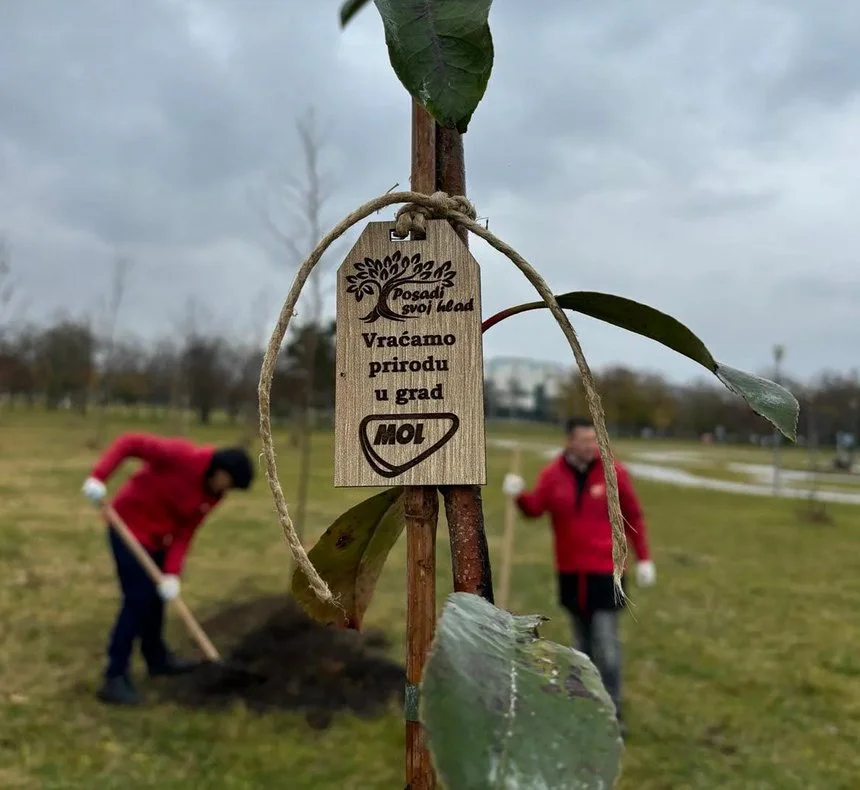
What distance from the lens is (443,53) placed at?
2.20ft

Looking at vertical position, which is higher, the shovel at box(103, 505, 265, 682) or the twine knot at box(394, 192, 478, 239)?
the twine knot at box(394, 192, 478, 239)

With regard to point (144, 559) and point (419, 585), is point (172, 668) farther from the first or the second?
point (419, 585)

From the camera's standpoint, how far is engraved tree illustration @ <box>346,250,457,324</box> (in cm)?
76

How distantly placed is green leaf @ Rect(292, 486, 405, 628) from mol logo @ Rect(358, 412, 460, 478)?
59 millimetres

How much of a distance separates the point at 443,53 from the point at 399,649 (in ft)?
16.0

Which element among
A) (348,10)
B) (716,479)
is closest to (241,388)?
(716,479)

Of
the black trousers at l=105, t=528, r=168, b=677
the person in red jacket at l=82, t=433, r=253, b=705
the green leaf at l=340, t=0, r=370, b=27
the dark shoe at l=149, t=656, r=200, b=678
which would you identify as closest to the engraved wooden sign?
the green leaf at l=340, t=0, r=370, b=27

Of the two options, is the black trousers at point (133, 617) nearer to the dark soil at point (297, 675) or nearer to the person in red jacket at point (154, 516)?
the person in red jacket at point (154, 516)

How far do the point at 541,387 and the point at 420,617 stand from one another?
31614 millimetres

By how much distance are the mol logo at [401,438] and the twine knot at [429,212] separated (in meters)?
0.18

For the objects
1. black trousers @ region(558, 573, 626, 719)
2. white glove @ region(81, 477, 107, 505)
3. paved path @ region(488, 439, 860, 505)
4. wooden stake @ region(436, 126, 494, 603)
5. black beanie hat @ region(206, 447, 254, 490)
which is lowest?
paved path @ region(488, 439, 860, 505)

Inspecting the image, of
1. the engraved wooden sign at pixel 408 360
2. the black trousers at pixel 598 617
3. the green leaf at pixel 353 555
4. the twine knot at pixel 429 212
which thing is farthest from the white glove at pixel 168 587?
the twine knot at pixel 429 212

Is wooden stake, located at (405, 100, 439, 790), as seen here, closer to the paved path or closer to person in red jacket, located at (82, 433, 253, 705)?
person in red jacket, located at (82, 433, 253, 705)

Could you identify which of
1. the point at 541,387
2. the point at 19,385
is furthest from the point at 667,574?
the point at 19,385
